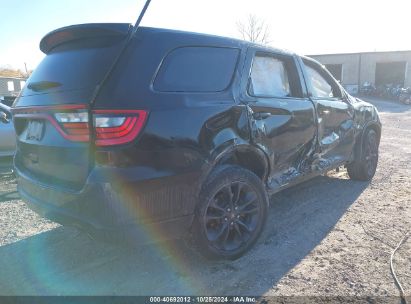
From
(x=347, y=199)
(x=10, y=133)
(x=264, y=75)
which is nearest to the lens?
(x=264, y=75)

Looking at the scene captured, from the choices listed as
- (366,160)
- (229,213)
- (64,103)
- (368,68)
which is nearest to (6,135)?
(64,103)

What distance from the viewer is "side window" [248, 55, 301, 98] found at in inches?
145

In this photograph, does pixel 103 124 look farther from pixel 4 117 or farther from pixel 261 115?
pixel 4 117

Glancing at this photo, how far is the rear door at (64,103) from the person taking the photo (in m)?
2.61

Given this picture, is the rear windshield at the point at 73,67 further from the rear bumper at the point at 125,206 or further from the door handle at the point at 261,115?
the door handle at the point at 261,115

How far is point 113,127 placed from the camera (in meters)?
2.51

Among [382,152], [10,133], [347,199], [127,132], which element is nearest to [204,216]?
[127,132]

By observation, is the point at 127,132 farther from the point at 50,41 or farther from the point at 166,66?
the point at 50,41

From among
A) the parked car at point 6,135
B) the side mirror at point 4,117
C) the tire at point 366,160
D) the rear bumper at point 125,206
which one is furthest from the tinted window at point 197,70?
the side mirror at point 4,117

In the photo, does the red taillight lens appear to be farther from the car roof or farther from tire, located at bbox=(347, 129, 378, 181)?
tire, located at bbox=(347, 129, 378, 181)

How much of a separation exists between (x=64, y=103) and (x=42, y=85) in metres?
0.55

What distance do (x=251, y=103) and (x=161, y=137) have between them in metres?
1.12

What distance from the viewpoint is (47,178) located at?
2947mm

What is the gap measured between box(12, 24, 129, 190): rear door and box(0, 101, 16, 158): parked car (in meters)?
4.40
